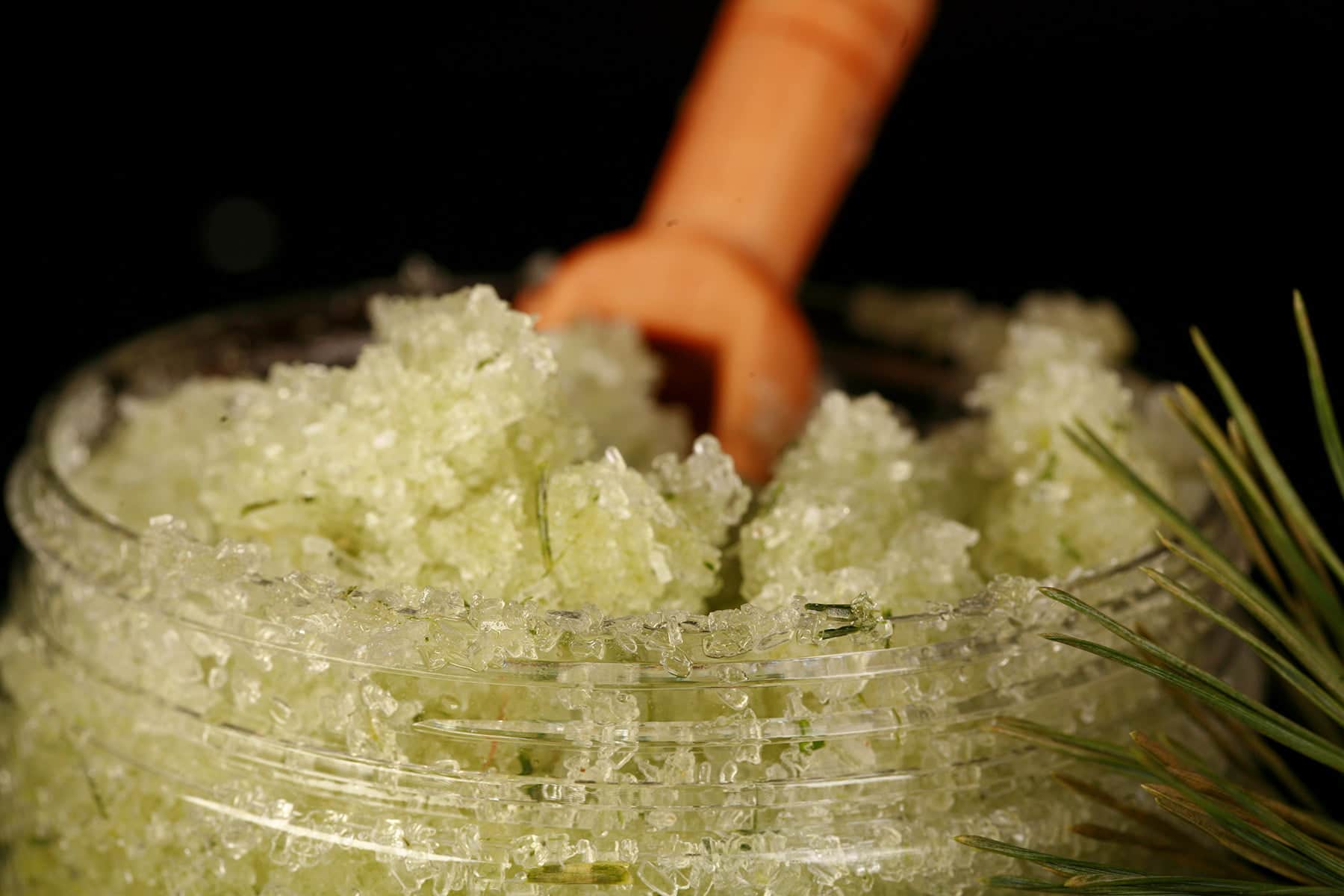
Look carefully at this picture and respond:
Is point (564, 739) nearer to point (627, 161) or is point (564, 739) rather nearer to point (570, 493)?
point (570, 493)

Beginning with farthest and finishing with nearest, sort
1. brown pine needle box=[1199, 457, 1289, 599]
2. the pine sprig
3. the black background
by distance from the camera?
the black background → brown pine needle box=[1199, 457, 1289, 599] → the pine sprig

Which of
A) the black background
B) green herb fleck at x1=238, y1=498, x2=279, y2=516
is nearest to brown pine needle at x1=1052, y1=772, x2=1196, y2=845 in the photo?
green herb fleck at x1=238, y1=498, x2=279, y2=516

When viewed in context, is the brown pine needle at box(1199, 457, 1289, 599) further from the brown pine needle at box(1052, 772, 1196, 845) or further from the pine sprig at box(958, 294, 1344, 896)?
the brown pine needle at box(1052, 772, 1196, 845)

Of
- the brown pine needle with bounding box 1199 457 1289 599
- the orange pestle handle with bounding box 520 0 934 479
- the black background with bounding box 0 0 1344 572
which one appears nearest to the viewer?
the brown pine needle with bounding box 1199 457 1289 599

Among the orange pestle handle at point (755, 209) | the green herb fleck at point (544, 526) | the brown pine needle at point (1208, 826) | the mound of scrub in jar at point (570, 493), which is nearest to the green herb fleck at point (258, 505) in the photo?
the mound of scrub in jar at point (570, 493)

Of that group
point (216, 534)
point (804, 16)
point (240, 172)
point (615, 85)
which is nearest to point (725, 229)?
point (804, 16)

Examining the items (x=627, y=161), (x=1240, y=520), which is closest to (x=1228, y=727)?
(x=1240, y=520)
